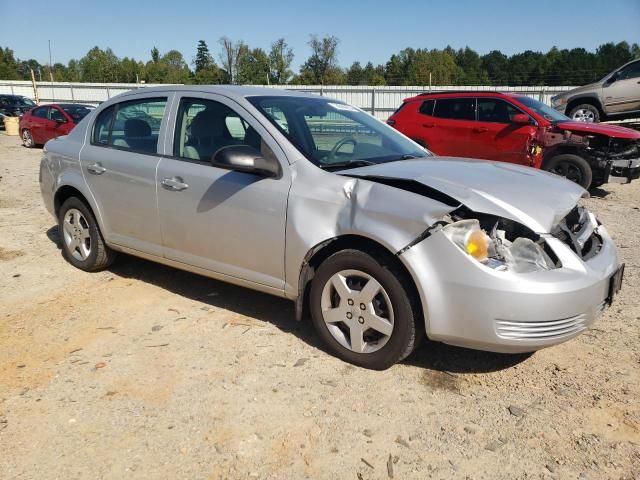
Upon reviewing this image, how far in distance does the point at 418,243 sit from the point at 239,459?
4.75 feet

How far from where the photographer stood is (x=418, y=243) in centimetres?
299

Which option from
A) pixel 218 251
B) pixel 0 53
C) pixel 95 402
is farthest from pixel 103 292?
pixel 0 53

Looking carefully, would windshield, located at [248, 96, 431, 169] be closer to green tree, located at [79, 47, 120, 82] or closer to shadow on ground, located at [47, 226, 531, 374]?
shadow on ground, located at [47, 226, 531, 374]

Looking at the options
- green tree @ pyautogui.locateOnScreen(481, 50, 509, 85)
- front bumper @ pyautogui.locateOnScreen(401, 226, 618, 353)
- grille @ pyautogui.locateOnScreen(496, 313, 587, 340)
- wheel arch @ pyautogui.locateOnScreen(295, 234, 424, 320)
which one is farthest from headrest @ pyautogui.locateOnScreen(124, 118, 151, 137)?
green tree @ pyautogui.locateOnScreen(481, 50, 509, 85)

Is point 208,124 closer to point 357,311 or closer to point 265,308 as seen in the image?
point 265,308

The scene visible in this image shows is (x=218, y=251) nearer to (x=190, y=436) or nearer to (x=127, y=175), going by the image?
(x=127, y=175)

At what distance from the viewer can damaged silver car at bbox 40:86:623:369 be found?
2924 mm

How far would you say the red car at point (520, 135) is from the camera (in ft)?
28.9

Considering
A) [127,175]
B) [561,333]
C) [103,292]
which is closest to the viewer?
[561,333]

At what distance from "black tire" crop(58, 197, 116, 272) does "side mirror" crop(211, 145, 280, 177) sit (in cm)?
199

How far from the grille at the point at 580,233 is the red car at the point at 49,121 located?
16.2 meters

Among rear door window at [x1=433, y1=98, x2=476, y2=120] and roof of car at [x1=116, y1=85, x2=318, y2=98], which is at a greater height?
roof of car at [x1=116, y1=85, x2=318, y2=98]

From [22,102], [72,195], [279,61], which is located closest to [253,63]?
[279,61]

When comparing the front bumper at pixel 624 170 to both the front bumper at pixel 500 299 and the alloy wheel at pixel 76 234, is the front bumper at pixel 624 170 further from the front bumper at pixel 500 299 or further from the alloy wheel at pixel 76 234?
the alloy wheel at pixel 76 234
